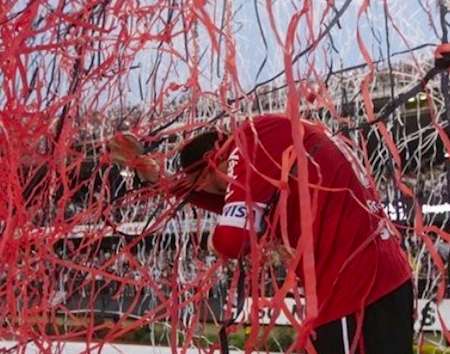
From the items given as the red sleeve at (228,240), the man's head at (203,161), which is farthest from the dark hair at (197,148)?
the red sleeve at (228,240)

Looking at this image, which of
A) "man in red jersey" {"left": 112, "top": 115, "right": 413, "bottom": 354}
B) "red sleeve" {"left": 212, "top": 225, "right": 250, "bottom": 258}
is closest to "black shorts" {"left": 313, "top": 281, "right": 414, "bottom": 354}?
"man in red jersey" {"left": 112, "top": 115, "right": 413, "bottom": 354}

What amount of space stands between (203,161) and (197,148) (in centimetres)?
4

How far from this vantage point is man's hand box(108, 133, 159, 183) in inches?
32.7

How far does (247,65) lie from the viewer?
86 cm

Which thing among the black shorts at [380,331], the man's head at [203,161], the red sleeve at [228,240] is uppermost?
the man's head at [203,161]

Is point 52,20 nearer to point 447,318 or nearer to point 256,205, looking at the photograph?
point 256,205

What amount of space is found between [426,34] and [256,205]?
0.76 ft

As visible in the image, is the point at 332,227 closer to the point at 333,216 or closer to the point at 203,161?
the point at 333,216

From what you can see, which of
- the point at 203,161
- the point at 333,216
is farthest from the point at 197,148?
the point at 333,216

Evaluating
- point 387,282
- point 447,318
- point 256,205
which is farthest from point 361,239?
point 447,318

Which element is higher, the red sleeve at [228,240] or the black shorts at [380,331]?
the red sleeve at [228,240]

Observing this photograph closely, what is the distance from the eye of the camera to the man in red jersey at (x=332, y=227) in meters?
0.75

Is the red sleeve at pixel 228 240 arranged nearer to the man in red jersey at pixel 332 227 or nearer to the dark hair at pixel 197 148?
the man in red jersey at pixel 332 227

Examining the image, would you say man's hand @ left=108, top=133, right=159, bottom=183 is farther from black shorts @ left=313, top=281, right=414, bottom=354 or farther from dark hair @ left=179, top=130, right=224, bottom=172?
black shorts @ left=313, top=281, right=414, bottom=354
